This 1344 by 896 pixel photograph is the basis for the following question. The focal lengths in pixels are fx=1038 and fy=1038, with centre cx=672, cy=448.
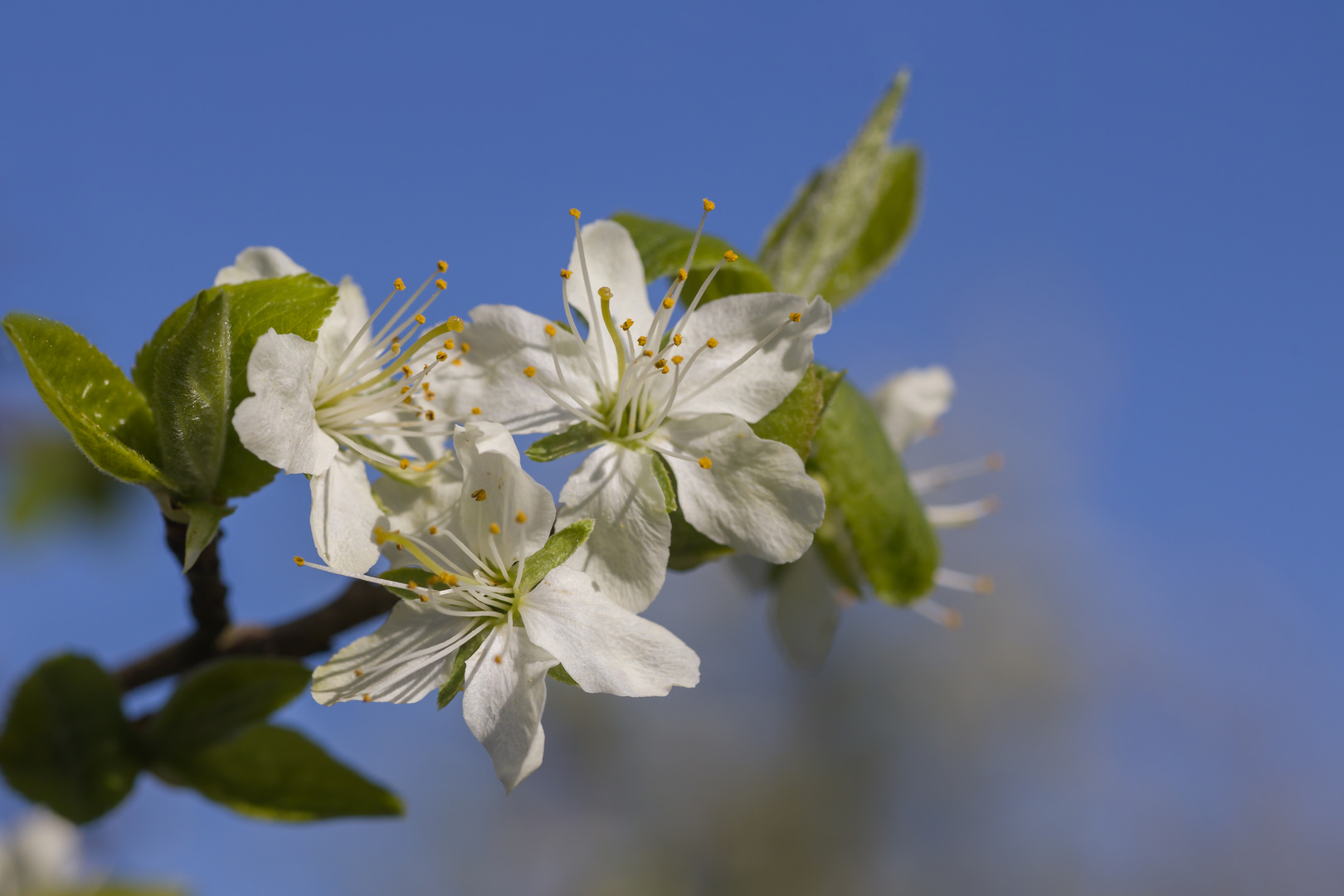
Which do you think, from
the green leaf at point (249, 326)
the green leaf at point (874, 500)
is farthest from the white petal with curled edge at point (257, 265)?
the green leaf at point (874, 500)

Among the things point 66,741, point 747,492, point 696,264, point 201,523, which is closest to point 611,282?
point 696,264

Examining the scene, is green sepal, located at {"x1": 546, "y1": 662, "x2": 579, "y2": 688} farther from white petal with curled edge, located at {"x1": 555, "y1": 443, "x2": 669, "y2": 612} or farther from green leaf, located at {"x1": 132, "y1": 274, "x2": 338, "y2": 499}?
green leaf, located at {"x1": 132, "y1": 274, "x2": 338, "y2": 499}

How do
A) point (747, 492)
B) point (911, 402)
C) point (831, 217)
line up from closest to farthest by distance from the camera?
point (747, 492)
point (831, 217)
point (911, 402)

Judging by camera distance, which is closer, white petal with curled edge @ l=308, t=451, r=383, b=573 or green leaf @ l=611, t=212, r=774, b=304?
white petal with curled edge @ l=308, t=451, r=383, b=573

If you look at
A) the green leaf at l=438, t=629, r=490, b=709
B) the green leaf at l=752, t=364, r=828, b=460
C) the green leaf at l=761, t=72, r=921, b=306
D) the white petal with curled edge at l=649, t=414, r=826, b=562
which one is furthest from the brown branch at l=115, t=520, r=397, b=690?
the green leaf at l=761, t=72, r=921, b=306

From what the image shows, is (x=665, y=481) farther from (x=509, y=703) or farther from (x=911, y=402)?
(x=911, y=402)

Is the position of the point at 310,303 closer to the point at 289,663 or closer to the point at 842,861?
the point at 289,663

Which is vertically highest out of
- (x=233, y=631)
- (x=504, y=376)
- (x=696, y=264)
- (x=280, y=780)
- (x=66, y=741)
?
(x=696, y=264)
